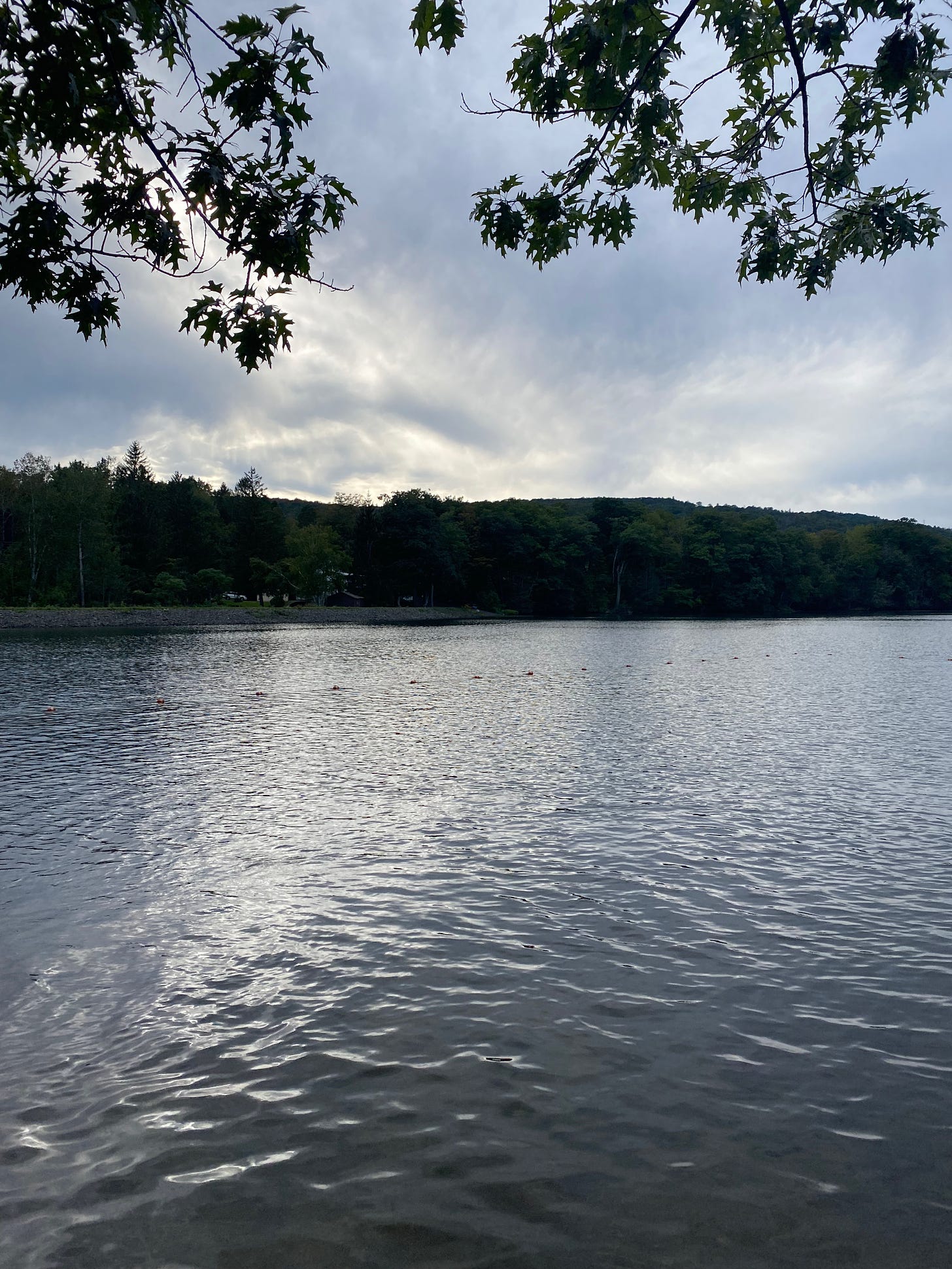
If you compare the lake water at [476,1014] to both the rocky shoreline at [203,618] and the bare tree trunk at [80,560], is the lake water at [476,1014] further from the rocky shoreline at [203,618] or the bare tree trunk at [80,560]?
the bare tree trunk at [80,560]

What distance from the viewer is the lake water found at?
419 cm

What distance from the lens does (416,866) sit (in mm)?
9844

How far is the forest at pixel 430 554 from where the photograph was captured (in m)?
94.0

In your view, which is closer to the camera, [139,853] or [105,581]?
[139,853]

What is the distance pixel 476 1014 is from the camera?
631 cm

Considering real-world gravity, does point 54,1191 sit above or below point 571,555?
below

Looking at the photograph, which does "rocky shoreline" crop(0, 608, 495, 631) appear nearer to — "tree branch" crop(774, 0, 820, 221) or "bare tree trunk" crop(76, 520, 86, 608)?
"bare tree trunk" crop(76, 520, 86, 608)

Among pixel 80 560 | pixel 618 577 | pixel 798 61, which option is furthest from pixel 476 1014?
pixel 618 577

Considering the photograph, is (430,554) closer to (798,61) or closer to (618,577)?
(618,577)

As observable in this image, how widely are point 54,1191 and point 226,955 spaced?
10.1ft

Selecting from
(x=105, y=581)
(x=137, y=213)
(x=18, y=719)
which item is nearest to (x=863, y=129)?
(x=137, y=213)

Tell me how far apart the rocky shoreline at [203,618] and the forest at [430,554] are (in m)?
9.11

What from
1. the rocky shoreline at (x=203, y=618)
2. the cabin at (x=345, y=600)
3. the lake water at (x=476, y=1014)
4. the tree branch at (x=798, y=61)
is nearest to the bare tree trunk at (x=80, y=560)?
the rocky shoreline at (x=203, y=618)

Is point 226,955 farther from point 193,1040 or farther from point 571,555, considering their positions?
point 571,555
